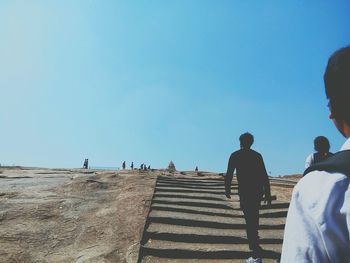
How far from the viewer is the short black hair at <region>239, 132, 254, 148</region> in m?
5.96

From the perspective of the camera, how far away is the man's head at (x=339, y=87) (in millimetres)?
1015

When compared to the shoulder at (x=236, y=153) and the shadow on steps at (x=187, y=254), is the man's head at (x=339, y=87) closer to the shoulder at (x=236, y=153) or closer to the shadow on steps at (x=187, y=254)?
the shoulder at (x=236, y=153)

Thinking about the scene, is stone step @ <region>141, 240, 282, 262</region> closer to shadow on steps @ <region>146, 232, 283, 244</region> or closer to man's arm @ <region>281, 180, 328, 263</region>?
shadow on steps @ <region>146, 232, 283, 244</region>

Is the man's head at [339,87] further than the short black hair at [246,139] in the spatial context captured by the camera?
No

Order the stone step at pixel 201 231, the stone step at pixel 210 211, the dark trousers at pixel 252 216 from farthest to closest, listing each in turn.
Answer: the stone step at pixel 210 211
the stone step at pixel 201 231
the dark trousers at pixel 252 216

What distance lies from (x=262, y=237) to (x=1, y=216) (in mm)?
6011

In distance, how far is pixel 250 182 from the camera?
5.79 meters

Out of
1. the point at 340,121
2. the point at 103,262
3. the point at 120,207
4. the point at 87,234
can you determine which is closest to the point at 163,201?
the point at 120,207

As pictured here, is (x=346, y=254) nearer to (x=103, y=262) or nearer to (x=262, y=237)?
(x=103, y=262)

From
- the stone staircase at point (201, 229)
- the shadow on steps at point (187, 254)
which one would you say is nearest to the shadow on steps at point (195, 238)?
the stone staircase at point (201, 229)

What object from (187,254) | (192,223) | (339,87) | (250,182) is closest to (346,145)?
(339,87)

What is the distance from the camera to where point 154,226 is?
7.31 meters

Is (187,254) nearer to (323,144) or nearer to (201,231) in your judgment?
(201,231)

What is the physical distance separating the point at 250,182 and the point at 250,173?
16 cm
